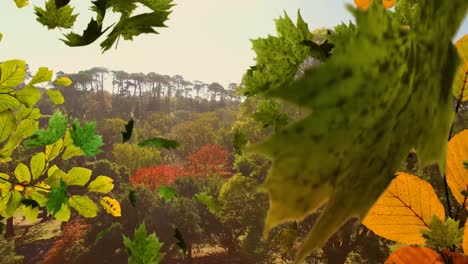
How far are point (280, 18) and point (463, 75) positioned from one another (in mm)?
379

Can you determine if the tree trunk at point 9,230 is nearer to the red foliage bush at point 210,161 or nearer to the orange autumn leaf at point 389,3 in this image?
the red foliage bush at point 210,161

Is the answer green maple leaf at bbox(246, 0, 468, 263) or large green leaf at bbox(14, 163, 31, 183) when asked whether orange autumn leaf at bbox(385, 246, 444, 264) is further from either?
large green leaf at bbox(14, 163, 31, 183)

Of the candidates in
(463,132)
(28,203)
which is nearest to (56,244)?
(28,203)

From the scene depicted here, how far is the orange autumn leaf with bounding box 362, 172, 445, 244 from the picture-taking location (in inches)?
31.4

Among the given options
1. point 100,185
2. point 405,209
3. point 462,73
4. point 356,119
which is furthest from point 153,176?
point 356,119

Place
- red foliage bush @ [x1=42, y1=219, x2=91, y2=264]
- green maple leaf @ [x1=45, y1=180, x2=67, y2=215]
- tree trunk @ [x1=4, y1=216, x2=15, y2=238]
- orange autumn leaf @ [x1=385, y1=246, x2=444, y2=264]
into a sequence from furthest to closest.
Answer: tree trunk @ [x1=4, y1=216, x2=15, y2=238]
red foliage bush @ [x1=42, y1=219, x2=91, y2=264]
green maple leaf @ [x1=45, y1=180, x2=67, y2=215]
orange autumn leaf @ [x1=385, y1=246, x2=444, y2=264]

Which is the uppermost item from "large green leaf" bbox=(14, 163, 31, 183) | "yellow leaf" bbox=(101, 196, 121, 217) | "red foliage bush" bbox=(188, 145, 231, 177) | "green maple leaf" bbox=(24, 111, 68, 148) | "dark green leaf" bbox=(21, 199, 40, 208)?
"green maple leaf" bbox=(24, 111, 68, 148)

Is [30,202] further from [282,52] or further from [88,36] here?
[282,52]

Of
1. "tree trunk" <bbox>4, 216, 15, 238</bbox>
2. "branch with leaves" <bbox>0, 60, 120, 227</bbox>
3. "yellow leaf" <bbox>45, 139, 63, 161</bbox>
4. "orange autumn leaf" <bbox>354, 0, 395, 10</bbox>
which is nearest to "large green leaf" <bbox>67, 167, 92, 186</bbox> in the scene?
"branch with leaves" <bbox>0, 60, 120, 227</bbox>

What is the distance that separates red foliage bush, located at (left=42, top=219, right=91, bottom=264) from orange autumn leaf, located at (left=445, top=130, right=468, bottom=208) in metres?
19.4

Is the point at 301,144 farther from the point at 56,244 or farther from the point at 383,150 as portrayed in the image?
the point at 56,244

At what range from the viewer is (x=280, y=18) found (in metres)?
0.76

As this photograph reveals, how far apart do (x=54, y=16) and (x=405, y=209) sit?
3.39ft

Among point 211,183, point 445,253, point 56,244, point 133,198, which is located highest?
point 445,253
